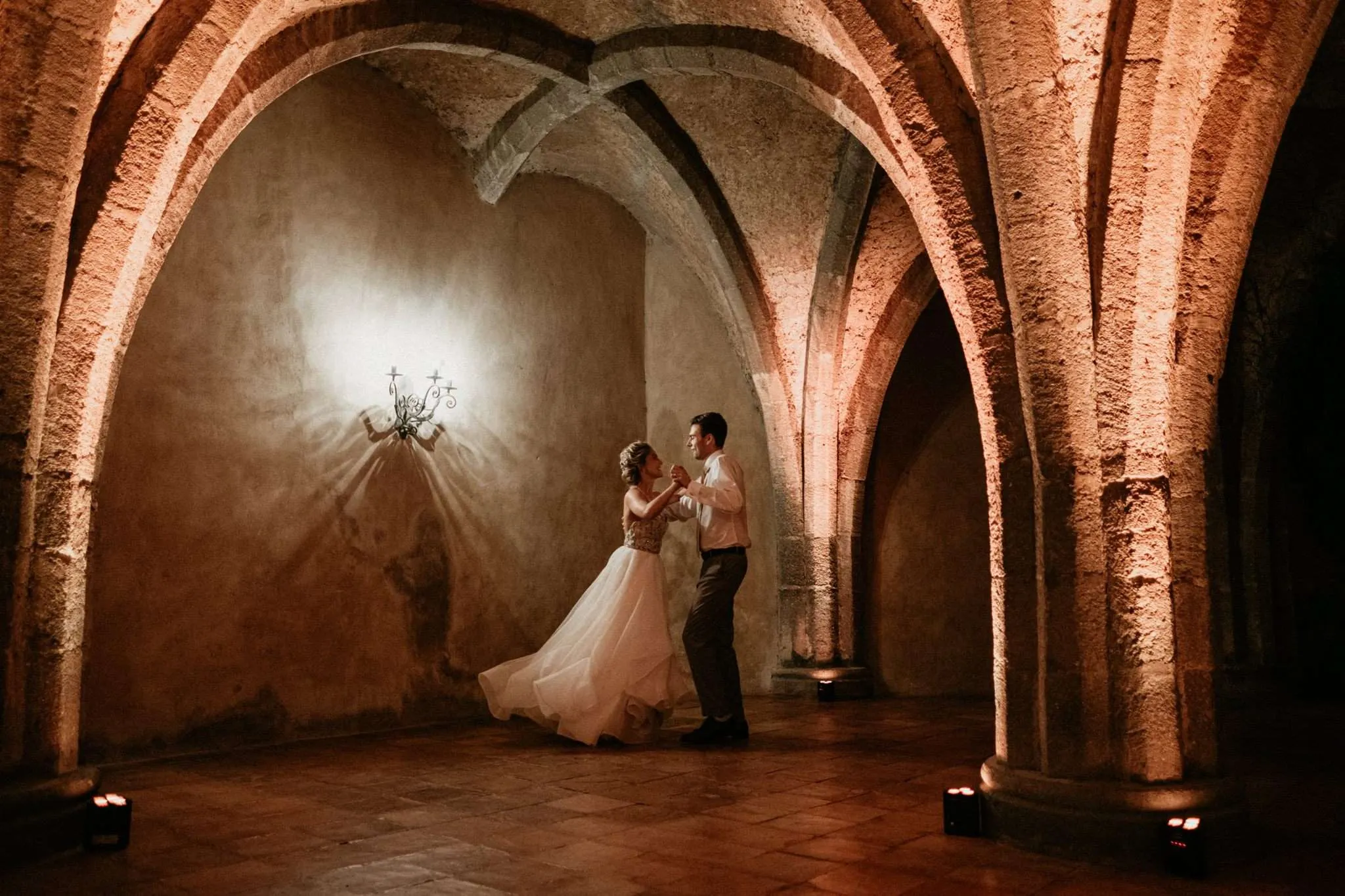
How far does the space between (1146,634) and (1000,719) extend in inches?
22.3

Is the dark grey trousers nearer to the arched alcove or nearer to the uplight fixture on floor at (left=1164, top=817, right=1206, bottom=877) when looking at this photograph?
the arched alcove

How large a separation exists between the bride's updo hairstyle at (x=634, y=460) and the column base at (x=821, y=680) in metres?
2.47

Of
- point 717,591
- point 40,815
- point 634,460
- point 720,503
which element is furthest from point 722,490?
point 40,815

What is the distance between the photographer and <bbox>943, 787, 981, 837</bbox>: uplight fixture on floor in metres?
3.30

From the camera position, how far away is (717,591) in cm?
518

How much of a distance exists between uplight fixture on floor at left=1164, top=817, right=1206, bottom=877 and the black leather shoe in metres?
2.60

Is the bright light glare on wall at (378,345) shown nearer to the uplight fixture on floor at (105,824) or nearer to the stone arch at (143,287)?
the stone arch at (143,287)

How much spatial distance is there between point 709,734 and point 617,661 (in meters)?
0.59

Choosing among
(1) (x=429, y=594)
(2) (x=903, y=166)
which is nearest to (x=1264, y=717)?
(2) (x=903, y=166)

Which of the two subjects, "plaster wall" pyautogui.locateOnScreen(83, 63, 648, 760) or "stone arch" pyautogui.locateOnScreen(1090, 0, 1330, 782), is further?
"plaster wall" pyautogui.locateOnScreen(83, 63, 648, 760)

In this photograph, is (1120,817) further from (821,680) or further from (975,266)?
(821,680)

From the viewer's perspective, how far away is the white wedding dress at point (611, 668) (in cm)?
514

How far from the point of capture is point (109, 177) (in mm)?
3369

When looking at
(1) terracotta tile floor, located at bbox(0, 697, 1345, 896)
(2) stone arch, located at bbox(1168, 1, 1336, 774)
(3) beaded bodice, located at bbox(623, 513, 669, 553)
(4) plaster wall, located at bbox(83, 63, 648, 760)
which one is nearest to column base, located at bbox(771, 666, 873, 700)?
(4) plaster wall, located at bbox(83, 63, 648, 760)
